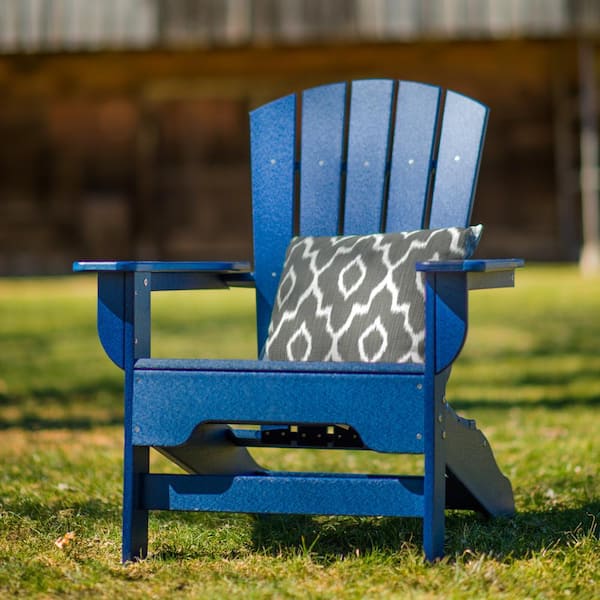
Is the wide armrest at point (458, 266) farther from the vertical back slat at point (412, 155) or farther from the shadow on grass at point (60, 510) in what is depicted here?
the shadow on grass at point (60, 510)

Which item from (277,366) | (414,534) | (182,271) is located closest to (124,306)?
(182,271)

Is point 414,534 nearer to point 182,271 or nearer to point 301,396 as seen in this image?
point 301,396

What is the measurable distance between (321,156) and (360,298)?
76 cm

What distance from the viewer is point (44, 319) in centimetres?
895

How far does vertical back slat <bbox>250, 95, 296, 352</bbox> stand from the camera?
3.55m

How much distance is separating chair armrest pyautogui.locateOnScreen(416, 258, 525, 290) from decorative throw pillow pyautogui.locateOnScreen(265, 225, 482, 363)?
4.5 inches

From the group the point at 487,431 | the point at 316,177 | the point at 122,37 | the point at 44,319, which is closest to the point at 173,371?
the point at 316,177

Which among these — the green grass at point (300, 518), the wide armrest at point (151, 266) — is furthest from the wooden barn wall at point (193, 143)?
the wide armrest at point (151, 266)

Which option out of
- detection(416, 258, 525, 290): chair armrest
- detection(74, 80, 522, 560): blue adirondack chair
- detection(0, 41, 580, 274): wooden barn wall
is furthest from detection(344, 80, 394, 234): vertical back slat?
detection(0, 41, 580, 274): wooden barn wall

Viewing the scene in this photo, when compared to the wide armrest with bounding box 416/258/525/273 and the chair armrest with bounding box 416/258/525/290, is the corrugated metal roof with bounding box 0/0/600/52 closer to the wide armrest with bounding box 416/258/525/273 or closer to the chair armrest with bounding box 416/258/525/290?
the chair armrest with bounding box 416/258/525/290

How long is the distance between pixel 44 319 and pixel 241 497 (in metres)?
6.35

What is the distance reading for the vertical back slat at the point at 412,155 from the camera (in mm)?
3498

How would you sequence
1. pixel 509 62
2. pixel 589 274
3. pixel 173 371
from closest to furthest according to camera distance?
pixel 173 371
pixel 589 274
pixel 509 62

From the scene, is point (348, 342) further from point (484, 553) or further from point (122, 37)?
point (122, 37)
